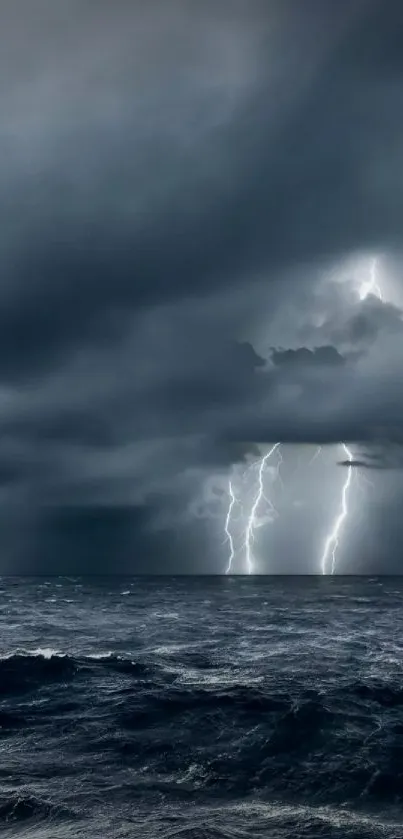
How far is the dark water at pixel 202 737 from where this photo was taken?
22.0 m

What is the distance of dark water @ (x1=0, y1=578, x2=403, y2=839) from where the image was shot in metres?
22.0

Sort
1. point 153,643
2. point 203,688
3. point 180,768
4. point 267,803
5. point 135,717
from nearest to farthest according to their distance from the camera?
point 267,803 < point 180,768 < point 135,717 < point 203,688 < point 153,643

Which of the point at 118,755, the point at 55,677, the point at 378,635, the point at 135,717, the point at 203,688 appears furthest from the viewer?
the point at 378,635

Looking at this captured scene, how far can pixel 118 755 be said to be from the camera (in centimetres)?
2933

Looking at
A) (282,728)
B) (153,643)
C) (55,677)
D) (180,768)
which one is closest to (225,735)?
(282,728)

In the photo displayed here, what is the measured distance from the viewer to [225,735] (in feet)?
107

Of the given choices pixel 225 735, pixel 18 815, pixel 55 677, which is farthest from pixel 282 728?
pixel 55 677

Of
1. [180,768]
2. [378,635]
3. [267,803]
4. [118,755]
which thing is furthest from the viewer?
[378,635]

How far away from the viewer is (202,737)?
32.2 metres

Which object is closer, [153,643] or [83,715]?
[83,715]

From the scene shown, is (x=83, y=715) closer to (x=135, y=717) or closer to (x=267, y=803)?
(x=135, y=717)

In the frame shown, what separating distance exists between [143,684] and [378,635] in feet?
116

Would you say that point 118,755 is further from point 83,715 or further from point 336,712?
point 336,712

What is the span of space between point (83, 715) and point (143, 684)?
730 centimetres
